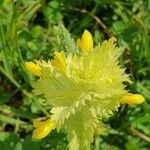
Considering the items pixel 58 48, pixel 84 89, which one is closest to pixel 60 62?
pixel 84 89

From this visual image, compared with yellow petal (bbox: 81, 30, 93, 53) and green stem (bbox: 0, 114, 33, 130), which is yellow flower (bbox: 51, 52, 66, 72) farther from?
green stem (bbox: 0, 114, 33, 130)

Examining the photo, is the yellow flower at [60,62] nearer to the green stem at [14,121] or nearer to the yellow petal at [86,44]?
the yellow petal at [86,44]

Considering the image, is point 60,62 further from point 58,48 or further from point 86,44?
point 58,48

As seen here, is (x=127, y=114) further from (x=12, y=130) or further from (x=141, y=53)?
(x=12, y=130)

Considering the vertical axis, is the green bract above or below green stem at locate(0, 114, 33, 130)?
above

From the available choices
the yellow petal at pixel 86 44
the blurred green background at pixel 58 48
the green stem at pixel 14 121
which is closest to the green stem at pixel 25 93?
the blurred green background at pixel 58 48

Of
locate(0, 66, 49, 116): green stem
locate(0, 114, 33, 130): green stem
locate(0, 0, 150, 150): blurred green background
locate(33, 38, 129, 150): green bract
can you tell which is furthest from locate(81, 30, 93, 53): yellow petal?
locate(0, 114, 33, 130): green stem

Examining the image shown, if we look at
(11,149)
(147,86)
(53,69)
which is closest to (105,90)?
(53,69)
